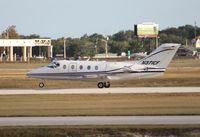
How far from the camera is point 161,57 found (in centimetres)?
4266

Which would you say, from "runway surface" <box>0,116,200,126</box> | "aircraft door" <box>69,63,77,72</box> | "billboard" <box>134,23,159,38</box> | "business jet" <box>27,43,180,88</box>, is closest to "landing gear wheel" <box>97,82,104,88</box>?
"business jet" <box>27,43,180,88</box>

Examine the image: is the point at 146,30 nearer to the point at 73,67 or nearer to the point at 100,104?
the point at 73,67

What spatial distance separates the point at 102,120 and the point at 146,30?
162 meters

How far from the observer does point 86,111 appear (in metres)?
24.9

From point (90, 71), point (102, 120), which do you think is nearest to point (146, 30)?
point (90, 71)

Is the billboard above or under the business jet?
above

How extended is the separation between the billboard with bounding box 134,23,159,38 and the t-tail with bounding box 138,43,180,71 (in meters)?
138

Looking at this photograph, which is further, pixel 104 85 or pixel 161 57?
pixel 104 85

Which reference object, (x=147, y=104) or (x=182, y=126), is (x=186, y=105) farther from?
(x=182, y=126)

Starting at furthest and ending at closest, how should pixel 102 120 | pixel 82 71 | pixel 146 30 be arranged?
pixel 146 30 → pixel 82 71 → pixel 102 120

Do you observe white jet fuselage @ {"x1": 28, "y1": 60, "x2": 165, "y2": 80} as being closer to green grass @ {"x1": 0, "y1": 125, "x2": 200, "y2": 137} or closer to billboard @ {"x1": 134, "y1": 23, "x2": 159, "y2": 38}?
green grass @ {"x1": 0, "y1": 125, "x2": 200, "y2": 137}

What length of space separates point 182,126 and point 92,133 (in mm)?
3426

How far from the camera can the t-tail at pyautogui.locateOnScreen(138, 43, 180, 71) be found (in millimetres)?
42594

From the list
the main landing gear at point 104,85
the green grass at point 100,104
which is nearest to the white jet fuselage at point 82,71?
the main landing gear at point 104,85
